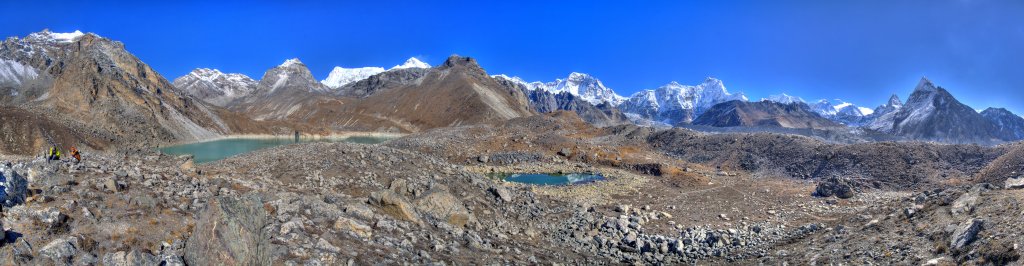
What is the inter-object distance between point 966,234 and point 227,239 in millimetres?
15662

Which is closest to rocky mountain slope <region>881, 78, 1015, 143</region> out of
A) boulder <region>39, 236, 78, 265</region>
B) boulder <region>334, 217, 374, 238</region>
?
boulder <region>334, 217, 374, 238</region>

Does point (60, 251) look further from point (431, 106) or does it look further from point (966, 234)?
point (431, 106)

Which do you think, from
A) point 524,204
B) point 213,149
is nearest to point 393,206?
point 524,204

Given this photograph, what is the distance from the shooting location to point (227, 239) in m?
9.02

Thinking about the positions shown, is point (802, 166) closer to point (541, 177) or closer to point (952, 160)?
point (952, 160)

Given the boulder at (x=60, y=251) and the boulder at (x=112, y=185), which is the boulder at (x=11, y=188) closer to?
the boulder at (x=112, y=185)

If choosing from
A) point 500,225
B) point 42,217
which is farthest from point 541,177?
point 42,217

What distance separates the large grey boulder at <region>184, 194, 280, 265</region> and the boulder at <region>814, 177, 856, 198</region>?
25551mm

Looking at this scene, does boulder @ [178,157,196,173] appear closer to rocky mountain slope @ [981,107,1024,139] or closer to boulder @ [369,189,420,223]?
boulder @ [369,189,420,223]

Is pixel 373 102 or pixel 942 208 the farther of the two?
pixel 373 102

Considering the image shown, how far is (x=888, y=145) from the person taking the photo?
113 feet

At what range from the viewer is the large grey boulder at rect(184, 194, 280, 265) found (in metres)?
8.93

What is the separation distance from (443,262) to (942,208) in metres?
13.9

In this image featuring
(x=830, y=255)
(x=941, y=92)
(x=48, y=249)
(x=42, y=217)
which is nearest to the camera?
(x=48, y=249)
